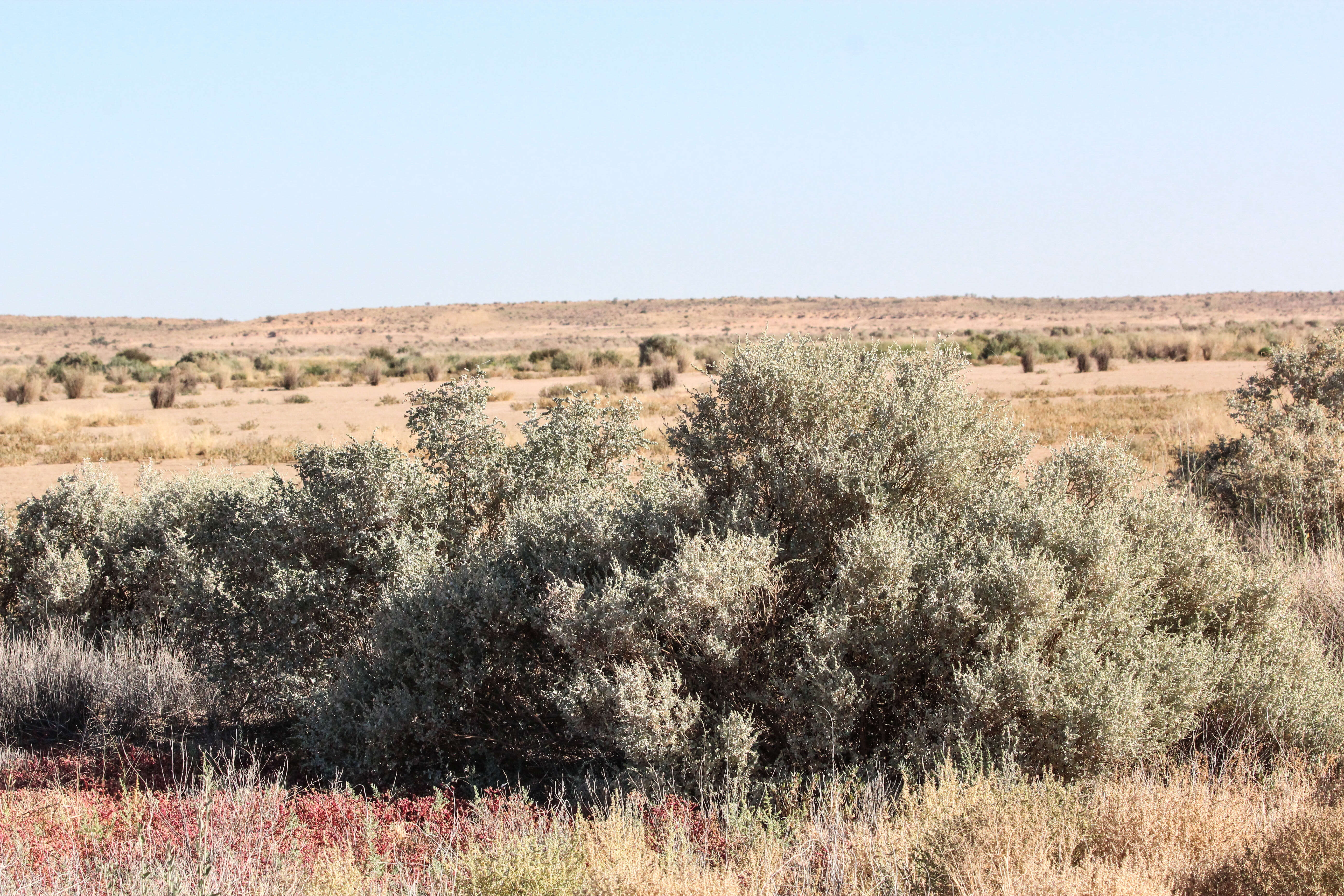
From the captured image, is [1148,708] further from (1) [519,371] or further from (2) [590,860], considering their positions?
(1) [519,371]

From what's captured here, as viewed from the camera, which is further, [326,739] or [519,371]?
[519,371]

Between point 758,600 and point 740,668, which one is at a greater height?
point 758,600

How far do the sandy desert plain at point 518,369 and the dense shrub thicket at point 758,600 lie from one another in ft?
2.32

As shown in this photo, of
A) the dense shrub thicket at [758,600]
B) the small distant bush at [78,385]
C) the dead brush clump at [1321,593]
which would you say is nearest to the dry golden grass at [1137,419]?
the dead brush clump at [1321,593]

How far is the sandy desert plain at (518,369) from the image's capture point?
19.9 metres

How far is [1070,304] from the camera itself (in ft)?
409

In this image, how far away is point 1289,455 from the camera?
995 cm

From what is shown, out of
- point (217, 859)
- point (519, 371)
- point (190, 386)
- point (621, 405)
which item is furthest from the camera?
point (519, 371)

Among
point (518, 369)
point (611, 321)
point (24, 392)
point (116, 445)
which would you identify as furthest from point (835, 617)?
point (611, 321)

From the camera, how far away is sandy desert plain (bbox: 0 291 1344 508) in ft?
65.4

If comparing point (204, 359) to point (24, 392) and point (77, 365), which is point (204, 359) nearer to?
point (77, 365)

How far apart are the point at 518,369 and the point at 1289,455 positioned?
40.9 m

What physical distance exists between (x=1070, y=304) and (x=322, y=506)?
5076 inches

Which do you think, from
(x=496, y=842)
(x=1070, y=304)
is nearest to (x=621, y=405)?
(x=496, y=842)
